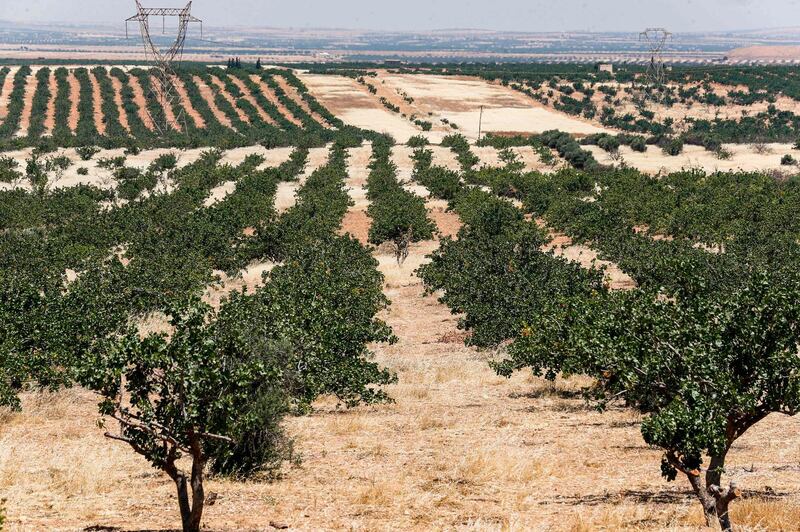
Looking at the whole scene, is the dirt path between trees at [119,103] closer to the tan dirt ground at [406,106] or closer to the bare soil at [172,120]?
the bare soil at [172,120]

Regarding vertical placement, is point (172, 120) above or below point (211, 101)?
below

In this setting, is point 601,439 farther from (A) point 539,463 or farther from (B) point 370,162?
(B) point 370,162

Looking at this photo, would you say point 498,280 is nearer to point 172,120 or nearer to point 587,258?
point 587,258

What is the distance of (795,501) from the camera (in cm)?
1498

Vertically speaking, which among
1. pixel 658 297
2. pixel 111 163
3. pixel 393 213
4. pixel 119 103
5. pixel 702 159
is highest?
pixel 658 297

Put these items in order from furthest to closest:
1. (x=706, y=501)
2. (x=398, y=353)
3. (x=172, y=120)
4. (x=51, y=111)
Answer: (x=51, y=111) → (x=172, y=120) → (x=398, y=353) → (x=706, y=501)

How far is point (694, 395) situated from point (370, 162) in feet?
229

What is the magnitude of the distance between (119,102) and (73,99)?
19.4 ft

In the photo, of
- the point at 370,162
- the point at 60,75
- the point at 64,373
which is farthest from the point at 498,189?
the point at 60,75

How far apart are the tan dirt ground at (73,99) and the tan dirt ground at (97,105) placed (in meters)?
1.95

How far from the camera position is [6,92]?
12175 cm

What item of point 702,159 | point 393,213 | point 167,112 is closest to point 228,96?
point 167,112

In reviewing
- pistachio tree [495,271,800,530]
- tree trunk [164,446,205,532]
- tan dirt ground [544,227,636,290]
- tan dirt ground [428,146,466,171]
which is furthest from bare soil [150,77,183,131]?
tree trunk [164,446,205,532]

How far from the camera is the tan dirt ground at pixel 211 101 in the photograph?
11100cm
